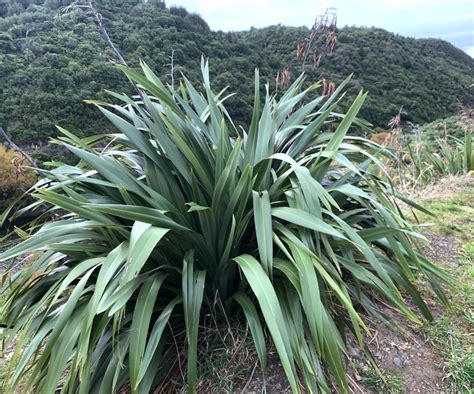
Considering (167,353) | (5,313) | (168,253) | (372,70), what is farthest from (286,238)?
(372,70)

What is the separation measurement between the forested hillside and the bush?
1693mm

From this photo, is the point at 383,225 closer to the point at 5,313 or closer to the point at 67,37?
Answer: the point at 5,313

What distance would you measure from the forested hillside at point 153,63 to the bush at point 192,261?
5.55 feet

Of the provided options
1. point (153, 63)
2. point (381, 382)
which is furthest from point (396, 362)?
point (153, 63)

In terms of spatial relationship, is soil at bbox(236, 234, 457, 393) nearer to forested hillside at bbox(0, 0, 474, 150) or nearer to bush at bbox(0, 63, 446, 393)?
bush at bbox(0, 63, 446, 393)

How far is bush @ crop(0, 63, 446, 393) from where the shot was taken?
4.14ft

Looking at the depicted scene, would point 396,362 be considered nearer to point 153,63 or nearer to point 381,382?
point 381,382

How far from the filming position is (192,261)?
1.48 meters

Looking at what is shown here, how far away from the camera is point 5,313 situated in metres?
1.66

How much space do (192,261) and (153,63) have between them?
776 cm

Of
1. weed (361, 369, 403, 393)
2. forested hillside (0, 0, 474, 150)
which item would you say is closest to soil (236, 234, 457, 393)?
weed (361, 369, 403, 393)

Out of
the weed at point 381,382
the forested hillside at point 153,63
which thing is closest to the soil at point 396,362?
the weed at point 381,382

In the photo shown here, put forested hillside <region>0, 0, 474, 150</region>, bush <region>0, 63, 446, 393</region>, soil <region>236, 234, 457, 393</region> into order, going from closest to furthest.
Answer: bush <region>0, 63, 446, 393</region> → soil <region>236, 234, 457, 393</region> → forested hillside <region>0, 0, 474, 150</region>

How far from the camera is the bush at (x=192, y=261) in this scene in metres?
1.26
